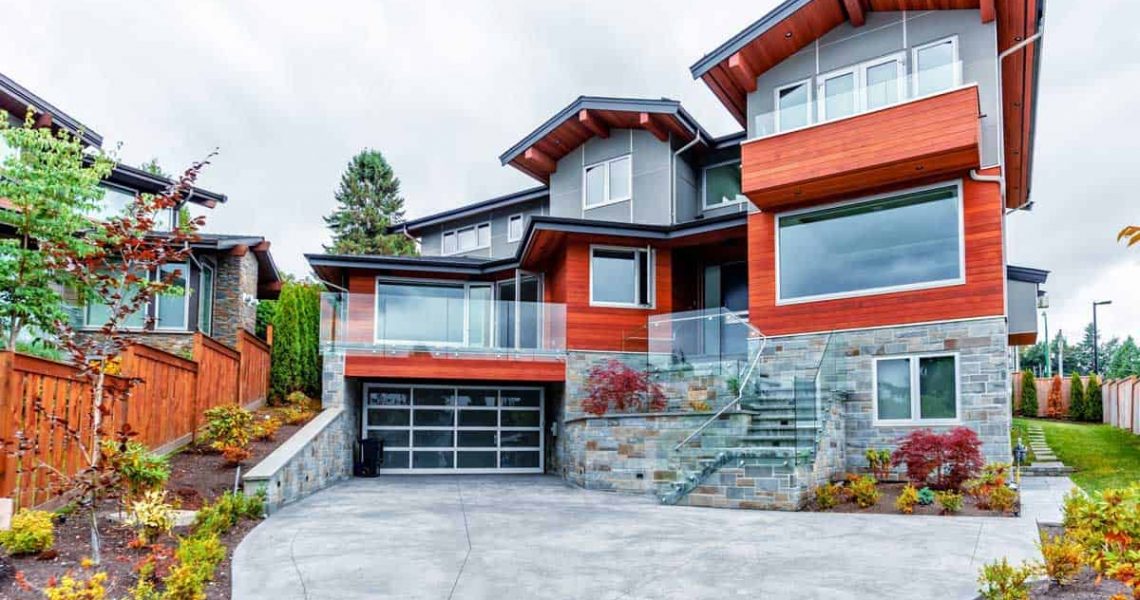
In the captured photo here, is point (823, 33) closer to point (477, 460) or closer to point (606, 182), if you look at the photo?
point (606, 182)

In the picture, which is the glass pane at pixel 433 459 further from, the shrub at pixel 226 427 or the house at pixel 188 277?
the shrub at pixel 226 427

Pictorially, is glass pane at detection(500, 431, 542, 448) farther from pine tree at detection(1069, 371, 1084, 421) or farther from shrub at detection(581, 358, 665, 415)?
pine tree at detection(1069, 371, 1084, 421)

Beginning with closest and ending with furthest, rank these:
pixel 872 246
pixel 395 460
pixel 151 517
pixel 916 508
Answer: pixel 151 517 < pixel 916 508 < pixel 872 246 < pixel 395 460

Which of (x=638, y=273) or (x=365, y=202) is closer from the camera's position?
(x=638, y=273)

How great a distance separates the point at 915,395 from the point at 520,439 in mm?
8970

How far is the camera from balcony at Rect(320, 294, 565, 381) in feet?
54.9

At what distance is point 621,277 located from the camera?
17781mm

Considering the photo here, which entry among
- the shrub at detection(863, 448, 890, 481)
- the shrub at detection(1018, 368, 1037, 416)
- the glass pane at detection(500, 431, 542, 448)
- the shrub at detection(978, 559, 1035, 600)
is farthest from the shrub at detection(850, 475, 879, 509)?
the shrub at detection(1018, 368, 1037, 416)

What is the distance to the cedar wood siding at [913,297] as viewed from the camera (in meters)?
12.7

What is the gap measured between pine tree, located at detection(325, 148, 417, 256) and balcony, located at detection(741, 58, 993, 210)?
35161 millimetres

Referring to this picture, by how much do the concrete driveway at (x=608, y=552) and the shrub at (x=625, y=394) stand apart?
11.6ft

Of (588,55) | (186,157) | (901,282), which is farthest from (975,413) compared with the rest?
(186,157)

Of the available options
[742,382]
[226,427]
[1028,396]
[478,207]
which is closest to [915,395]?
[742,382]

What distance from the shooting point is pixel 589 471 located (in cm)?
1420
